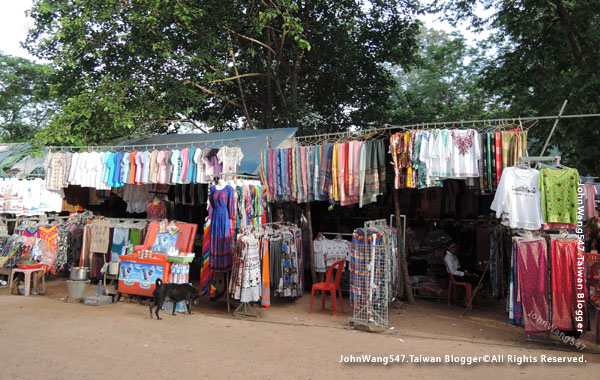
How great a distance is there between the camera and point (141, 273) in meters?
7.76

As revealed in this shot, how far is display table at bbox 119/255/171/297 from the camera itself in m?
7.50

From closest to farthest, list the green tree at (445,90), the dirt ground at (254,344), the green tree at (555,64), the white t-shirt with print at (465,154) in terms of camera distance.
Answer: the dirt ground at (254,344), the white t-shirt with print at (465,154), the green tree at (555,64), the green tree at (445,90)

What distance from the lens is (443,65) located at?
24047 millimetres

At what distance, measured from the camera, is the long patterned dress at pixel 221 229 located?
7215 mm

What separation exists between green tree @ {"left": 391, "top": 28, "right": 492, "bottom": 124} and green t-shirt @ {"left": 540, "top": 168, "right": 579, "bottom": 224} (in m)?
8.86

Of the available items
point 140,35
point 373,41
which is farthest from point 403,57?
point 140,35

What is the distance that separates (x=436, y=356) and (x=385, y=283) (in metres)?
1.49

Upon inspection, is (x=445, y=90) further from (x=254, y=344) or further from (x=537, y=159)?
(x=254, y=344)

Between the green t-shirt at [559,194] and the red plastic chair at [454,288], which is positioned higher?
the green t-shirt at [559,194]

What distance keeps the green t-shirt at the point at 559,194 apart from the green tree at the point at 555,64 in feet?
19.7

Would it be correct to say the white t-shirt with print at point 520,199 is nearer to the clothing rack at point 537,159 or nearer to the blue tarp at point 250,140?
the clothing rack at point 537,159

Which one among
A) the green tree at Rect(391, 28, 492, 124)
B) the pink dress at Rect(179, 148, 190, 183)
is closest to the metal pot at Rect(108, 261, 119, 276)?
the pink dress at Rect(179, 148, 190, 183)

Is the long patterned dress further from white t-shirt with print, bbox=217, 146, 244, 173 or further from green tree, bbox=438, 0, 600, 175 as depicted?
green tree, bbox=438, 0, 600, 175

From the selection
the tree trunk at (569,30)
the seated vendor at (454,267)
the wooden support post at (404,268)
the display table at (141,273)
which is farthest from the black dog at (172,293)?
the tree trunk at (569,30)
